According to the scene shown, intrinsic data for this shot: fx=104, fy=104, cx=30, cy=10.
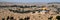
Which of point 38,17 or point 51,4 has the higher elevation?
point 51,4

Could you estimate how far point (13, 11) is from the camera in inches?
42.0

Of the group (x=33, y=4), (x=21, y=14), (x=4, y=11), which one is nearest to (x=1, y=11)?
(x=4, y=11)

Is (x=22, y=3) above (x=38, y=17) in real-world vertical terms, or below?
above

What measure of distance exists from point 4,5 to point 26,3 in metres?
0.24

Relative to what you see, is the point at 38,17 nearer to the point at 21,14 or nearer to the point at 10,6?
the point at 21,14

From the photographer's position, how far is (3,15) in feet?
3.43

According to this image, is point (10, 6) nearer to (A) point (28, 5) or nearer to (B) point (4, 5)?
(B) point (4, 5)

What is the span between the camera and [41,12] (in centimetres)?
105

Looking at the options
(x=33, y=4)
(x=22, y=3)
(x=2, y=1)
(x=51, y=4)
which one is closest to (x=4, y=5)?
(x=2, y=1)

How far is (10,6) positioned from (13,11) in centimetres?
8

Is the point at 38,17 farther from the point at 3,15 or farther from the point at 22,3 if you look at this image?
the point at 3,15

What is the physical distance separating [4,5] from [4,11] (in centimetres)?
9

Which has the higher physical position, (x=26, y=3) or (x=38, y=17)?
(x=26, y=3)

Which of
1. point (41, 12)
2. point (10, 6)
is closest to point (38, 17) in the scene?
point (41, 12)
